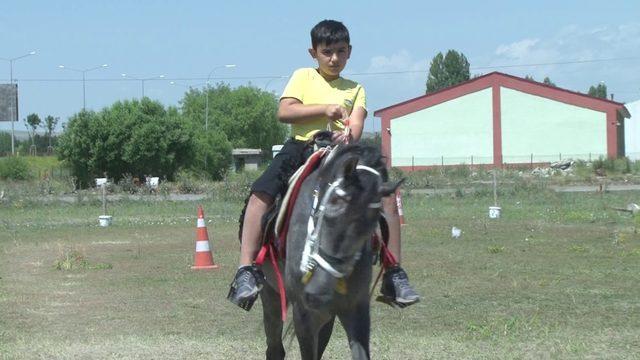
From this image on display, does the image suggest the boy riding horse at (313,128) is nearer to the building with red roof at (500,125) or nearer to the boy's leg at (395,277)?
the boy's leg at (395,277)

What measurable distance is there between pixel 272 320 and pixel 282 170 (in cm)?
121

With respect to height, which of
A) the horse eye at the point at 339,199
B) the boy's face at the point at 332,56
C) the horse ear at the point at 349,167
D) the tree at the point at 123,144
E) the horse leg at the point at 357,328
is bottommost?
the horse leg at the point at 357,328

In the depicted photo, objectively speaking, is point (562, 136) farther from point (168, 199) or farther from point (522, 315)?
point (522, 315)

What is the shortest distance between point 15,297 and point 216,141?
67182 mm

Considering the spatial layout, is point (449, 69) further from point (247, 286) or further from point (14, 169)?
point (247, 286)

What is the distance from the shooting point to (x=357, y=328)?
5.36 metres

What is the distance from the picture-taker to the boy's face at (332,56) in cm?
622

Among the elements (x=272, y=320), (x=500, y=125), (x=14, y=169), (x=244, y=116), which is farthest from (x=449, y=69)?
(x=272, y=320)

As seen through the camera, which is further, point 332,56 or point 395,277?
point 332,56

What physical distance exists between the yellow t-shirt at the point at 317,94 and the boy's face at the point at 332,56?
0.09 m

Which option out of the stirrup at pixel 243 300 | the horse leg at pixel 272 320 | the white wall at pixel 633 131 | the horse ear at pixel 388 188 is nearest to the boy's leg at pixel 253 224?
the stirrup at pixel 243 300

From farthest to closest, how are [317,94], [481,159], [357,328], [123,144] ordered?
1. [481,159]
2. [123,144]
3. [317,94]
4. [357,328]

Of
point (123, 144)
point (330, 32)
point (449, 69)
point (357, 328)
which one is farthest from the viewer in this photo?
point (449, 69)

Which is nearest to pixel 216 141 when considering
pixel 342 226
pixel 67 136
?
pixel 67 136
